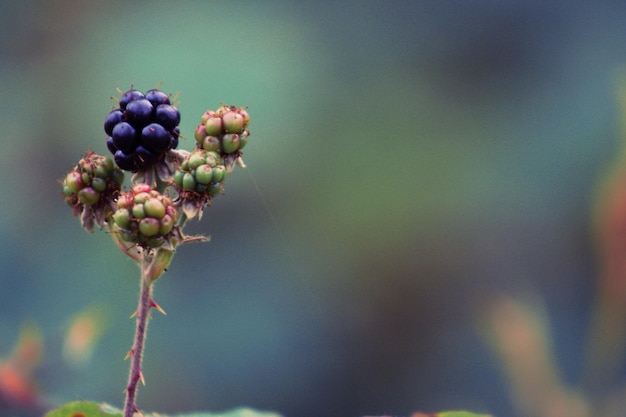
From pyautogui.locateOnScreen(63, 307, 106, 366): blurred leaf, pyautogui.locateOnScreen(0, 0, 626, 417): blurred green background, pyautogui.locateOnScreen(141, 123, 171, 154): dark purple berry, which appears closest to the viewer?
pyautogui.locateOnScreen(141, 123, 171, 154): dark purple berry

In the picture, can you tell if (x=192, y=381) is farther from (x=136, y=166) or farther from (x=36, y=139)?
(x=136, y=166)

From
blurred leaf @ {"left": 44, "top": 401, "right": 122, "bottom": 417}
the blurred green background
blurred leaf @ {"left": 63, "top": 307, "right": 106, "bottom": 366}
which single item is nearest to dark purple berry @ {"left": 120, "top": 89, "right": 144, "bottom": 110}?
blurred leaf @ {"left": 44, "top": 401, "right": 122, "bottom": 417}

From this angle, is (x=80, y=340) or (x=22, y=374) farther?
(x=80, y=340)

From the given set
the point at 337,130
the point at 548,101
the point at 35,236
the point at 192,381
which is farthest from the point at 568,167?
the point at 35,236

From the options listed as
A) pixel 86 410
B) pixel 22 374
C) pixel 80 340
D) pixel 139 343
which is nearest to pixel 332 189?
pixel 80 340

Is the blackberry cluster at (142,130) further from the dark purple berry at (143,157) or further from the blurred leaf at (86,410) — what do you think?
the blurred leaf at (86,410)

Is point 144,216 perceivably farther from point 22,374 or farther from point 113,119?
point 22,374

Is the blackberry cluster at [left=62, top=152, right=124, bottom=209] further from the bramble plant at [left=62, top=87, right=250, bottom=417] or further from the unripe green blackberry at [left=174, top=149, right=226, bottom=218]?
the unripe green blackberry at [left=174, top=149, right=226, bottom=218]
